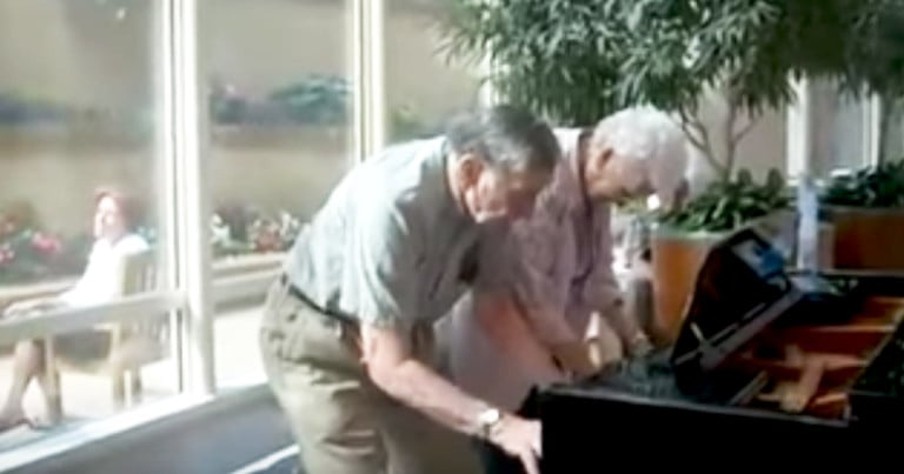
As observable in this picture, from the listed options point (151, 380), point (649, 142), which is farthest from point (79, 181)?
point (649, 142)

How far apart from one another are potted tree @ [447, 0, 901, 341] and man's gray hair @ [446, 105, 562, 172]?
1.79 m

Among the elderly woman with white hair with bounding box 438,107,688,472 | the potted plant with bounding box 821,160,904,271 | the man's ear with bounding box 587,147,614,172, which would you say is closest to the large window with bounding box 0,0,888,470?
the potted plant with bounding box 821,160,904,271

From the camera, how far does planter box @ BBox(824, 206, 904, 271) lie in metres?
4.81

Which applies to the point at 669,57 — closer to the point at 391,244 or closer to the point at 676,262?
the point at 676,262

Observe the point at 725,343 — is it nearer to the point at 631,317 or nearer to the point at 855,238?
the point at 631,317

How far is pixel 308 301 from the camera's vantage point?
9.84 ft

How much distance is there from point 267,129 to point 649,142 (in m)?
1.61

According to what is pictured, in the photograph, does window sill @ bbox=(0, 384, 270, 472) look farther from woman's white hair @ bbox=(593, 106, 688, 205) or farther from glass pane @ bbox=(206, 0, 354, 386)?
woman's white hair @ bbox=(593, 106, 688, 205)

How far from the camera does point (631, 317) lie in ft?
13.4

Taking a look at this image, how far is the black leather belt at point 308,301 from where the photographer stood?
116 inches

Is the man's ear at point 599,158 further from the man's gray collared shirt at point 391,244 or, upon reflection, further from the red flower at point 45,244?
the red flower at point 45,244

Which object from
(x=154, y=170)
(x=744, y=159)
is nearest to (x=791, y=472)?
(x=154, y=170)

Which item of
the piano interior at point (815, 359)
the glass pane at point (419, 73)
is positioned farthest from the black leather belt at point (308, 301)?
the glass pane at point (419, 73)

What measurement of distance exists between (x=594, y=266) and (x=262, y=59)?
56.9 inches
